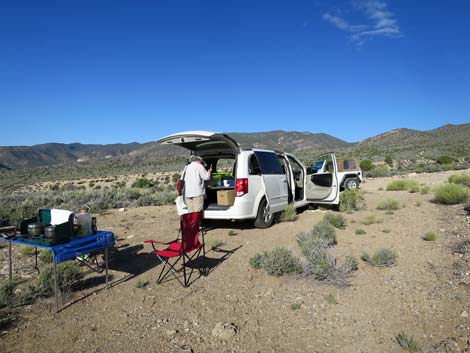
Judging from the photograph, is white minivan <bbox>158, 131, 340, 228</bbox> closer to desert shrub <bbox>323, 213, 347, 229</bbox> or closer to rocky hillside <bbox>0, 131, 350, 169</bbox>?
desert shrub <bbox>323, 213, 347, 229</bbox>

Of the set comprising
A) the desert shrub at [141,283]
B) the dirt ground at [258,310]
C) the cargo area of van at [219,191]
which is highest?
the cargo area of van at [219,191]

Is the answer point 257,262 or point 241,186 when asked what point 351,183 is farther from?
point 257,262

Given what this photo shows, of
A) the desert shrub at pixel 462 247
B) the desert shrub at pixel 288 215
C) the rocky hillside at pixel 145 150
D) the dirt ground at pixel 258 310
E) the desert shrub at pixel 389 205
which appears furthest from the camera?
the rocky hillside at pixel 145 150

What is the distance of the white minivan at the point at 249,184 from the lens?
7282 millimetres

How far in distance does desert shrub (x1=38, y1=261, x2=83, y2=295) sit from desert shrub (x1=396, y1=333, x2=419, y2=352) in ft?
13.5

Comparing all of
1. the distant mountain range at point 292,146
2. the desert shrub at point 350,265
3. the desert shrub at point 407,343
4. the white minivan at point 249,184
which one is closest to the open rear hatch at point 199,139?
the white minivan at point 249,184

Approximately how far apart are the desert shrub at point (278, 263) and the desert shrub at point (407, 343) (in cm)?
198

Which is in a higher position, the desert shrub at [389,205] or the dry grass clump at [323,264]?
the desert shrub at [389,205]

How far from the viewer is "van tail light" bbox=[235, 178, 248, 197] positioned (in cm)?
727

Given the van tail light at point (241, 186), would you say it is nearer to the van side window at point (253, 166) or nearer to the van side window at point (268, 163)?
the van side window at point (253, 166)

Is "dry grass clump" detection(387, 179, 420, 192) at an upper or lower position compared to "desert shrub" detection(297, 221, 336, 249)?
upper

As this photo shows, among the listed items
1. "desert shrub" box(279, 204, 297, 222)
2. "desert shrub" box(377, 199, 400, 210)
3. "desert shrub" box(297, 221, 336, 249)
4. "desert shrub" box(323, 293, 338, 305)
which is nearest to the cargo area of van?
"desert shrub" box(279, 204, 297, 222)

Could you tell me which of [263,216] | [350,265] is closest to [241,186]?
[263,216]

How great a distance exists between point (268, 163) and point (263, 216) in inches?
53.0
